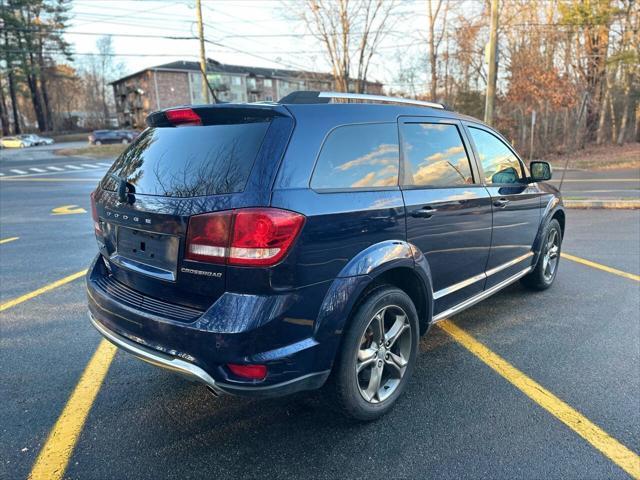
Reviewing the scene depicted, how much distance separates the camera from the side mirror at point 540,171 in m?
4.26

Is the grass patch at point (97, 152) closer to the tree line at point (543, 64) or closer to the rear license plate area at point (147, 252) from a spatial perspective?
the tree line at point (543, 64)

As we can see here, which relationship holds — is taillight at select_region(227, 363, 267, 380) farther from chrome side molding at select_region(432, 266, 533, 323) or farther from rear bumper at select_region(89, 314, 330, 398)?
chrome side molding at select_region(432, 266, 533, 323)

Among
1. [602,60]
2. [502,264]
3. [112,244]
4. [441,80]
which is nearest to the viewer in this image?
[112,244]

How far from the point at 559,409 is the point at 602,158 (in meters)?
23.2

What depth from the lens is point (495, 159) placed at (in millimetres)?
4000

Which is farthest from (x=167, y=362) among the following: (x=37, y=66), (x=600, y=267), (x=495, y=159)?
(x=37, y=66)

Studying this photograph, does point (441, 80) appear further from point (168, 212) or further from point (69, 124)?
point (69, 124)

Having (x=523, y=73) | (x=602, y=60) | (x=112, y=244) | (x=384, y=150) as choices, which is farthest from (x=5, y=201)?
(x=602, y=60)

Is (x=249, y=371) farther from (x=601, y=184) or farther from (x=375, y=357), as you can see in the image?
(x=601, y=184)

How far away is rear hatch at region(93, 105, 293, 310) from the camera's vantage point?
2.22m

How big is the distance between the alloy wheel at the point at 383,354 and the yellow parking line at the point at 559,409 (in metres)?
0.86

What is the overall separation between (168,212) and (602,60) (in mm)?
29124

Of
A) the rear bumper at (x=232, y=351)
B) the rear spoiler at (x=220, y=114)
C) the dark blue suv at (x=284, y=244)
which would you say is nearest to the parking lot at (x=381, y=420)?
the dark blue suv at (x=284, y=244)

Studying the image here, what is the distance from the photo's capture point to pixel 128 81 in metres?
75.8
